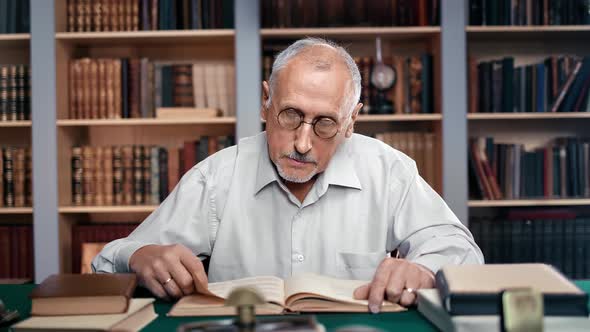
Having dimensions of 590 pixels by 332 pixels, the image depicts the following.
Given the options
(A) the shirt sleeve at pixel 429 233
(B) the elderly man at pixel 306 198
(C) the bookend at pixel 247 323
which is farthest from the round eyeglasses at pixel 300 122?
(C) the bookend at pixel 247 323

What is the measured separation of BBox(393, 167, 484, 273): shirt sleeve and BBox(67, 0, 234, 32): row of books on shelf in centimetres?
188

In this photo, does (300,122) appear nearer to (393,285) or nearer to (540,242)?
(393,285)

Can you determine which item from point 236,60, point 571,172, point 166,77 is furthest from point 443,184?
point 166,77

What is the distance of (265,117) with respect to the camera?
70.5 inches

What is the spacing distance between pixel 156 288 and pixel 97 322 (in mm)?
325

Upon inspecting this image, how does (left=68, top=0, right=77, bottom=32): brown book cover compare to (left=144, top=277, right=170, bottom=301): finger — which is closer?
(left=144, top=277, right=170, bottom=301): finger

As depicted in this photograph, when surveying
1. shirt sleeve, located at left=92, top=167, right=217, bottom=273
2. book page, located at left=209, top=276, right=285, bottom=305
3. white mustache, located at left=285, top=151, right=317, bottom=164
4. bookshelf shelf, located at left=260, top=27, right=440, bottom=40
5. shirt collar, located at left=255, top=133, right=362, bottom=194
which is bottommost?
→ book page, located at left=209, top=276, right=285, bottom=305

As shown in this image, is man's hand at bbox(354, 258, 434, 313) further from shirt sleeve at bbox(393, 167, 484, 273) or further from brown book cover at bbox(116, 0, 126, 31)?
brown book cover at bbox(116, 0, 126, 31)

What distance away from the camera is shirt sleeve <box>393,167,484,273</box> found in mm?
1543

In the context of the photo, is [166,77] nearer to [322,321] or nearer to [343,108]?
[343,108]

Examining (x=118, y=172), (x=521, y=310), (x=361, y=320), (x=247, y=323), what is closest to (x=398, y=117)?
(x=118, y=172)

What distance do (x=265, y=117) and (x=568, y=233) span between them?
2164 mm

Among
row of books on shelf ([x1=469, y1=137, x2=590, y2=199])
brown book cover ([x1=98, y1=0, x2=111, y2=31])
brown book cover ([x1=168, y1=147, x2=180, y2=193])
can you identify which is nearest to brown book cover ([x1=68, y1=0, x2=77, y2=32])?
brown book cover ([x1=98, y1=0, x2=111, y2=31])

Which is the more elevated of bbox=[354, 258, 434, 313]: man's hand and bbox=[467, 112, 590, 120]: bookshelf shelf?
bbox=[467, 112, 590, 120]: bookshelf shelf
